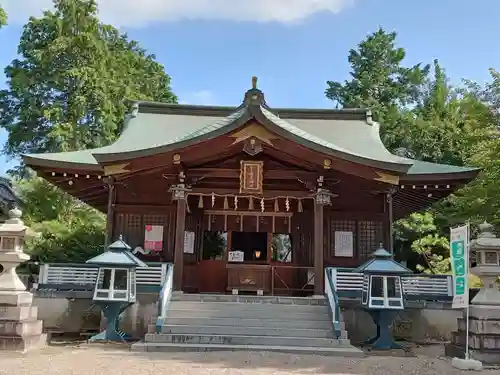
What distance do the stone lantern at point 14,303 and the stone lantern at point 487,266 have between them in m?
8.77

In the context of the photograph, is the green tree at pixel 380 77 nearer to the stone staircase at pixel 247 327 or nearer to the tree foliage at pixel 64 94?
the tree foliage at pixel 64 94

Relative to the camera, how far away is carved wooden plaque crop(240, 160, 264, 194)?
13492 millimetres

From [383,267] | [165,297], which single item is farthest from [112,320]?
[383,267]

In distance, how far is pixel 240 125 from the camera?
12828 mm

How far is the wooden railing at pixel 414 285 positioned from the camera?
12273 millimetres

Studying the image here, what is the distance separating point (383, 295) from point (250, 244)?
5.68 meters

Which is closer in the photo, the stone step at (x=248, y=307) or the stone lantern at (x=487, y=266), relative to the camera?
the stone lantern at (x=487, y=266)

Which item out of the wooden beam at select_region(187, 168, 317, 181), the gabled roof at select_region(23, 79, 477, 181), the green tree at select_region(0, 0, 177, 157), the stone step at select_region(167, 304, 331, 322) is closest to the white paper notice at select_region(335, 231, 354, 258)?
the gabled roof at select_region(23, 79, 477, 181)

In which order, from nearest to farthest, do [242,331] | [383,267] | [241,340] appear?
1. [241,340]
2. [242,331]
3. [383,267]

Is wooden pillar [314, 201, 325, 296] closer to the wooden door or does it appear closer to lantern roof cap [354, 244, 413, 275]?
lantern roof cap [354, 244, 413, 275]

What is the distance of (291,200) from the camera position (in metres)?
15.3

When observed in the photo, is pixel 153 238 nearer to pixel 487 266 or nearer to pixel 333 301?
pixel 333 301

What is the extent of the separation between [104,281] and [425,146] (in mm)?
22068

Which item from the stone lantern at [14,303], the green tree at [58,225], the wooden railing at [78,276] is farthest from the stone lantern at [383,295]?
the green tree at [58,225]
